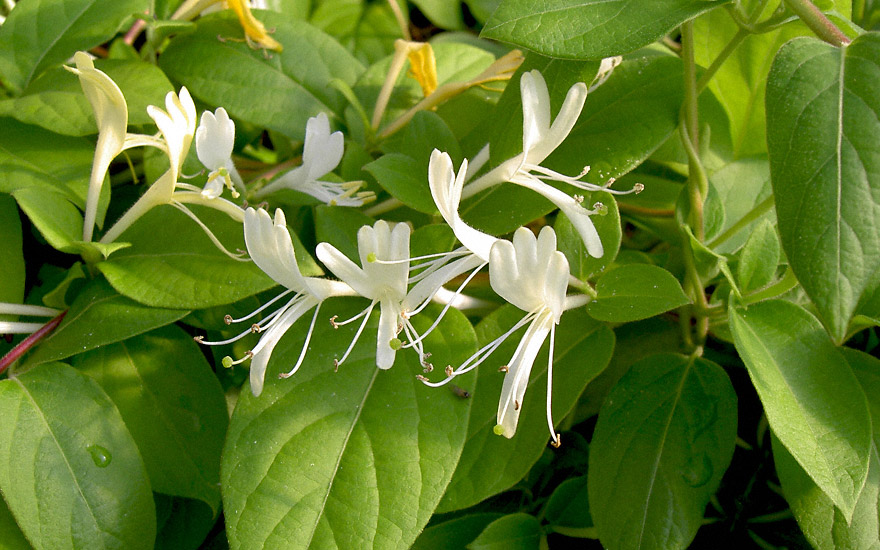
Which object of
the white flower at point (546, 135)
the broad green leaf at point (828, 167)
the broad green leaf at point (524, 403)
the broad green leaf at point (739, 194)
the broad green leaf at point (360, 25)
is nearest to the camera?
the broad green leaf at point (828, 167)

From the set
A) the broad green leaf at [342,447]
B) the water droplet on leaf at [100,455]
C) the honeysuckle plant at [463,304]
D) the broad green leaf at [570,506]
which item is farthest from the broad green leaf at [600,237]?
the water droplet on leaf at [100,455]

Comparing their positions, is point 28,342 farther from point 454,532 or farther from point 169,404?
point 454,532

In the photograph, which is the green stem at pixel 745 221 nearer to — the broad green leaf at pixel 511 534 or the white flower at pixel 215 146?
the broad green leaf at pixel 511 534

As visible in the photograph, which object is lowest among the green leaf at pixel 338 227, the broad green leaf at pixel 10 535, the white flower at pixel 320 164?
the broad green leaf at pixel 10 535

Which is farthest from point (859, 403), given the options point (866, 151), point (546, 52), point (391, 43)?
point (391, 43)

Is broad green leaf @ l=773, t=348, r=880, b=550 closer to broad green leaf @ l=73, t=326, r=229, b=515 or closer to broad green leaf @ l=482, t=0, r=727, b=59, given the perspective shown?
broad green leaf @ l=482, t=0, r=727, b=59

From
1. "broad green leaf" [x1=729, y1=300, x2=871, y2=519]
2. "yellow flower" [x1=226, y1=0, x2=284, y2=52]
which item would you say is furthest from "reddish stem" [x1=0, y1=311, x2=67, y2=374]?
"broad green leaf" [x1=729, y1=300, x2=871, y2=519]
